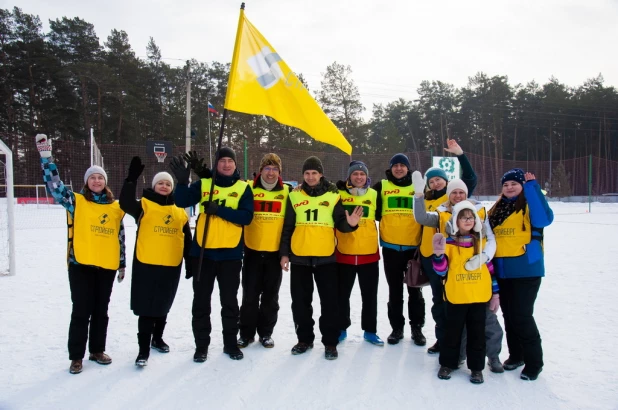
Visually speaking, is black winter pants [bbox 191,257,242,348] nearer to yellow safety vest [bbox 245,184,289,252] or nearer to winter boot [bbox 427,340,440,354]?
yellow safety vest [bbox 245,184,289,252]

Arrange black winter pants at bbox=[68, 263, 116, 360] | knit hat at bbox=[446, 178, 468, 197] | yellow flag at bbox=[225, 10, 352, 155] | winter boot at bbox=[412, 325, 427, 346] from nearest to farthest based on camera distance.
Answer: black winter pants at bbox=[68, 263, 116, 360] < knit hat at bbox=[446, 178, 468, 197] < yellow flag at bbox=[225, 10, 352, 155] < winter boot at bbox=[412, 325, 427, 346]

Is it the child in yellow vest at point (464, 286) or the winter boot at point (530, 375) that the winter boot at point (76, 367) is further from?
the winter boot at point (530, 375)

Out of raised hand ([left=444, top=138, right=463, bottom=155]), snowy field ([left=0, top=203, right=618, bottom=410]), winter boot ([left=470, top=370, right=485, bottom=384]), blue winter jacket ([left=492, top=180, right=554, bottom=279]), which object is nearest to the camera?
snowy field ([left=0, top=203, right=618, bottom=410])

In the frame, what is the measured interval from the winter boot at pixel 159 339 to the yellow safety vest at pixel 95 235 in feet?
2.24

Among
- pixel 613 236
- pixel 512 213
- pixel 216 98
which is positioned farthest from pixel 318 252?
pixel 216 98

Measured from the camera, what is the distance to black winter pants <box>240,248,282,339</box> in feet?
13.0

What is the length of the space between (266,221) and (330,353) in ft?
4.23

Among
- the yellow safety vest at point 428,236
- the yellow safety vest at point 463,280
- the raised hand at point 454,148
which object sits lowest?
the yellow safety vest at point 463,280

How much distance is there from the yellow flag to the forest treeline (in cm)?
3000

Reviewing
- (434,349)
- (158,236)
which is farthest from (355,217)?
(158,236)

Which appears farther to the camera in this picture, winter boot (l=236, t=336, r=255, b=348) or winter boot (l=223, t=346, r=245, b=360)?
winter boot (l=236, t=336, r=255, b=348)

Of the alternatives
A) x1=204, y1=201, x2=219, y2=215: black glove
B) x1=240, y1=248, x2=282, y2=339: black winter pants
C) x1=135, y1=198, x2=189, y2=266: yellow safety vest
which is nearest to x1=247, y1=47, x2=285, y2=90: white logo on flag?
x1=204, y1=201, x2=219, y2=215: black glove

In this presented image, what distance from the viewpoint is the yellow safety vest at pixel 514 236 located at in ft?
10.9

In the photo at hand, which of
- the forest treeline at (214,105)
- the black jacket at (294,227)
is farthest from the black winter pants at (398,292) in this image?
the forest treeline at (214,105)
